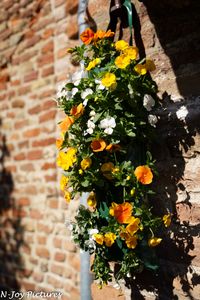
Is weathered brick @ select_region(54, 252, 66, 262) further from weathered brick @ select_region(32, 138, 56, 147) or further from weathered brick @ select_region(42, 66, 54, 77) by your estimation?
weathered brick @ select_region(42, 66, 54, 77)

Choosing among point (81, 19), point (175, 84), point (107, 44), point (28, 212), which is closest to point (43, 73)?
point (81, 19)

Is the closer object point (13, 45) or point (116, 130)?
point (116, 130)

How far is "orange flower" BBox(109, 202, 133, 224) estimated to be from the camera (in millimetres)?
1441

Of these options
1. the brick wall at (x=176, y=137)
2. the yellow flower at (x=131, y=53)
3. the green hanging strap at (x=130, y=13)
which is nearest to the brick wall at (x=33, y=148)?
the green hanging strap at (x=130, y=13)

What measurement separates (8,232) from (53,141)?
103cm

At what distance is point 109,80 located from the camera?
1486mm

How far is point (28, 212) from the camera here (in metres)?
3.07

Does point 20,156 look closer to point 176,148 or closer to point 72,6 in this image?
point 72,6

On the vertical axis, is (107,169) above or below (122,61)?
below

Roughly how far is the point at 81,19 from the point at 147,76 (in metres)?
0.78

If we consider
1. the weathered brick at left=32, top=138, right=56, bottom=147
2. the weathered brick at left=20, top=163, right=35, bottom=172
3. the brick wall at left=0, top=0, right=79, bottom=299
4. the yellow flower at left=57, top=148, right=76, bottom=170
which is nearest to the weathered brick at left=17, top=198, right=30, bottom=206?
the brick wall at left=0, top=0, right=79, bottom=299

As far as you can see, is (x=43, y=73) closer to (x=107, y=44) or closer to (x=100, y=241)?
(x=107, y=44)

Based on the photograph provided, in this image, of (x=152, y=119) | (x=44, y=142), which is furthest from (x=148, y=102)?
(x=44, y=142)

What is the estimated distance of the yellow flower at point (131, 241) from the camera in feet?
4.75
